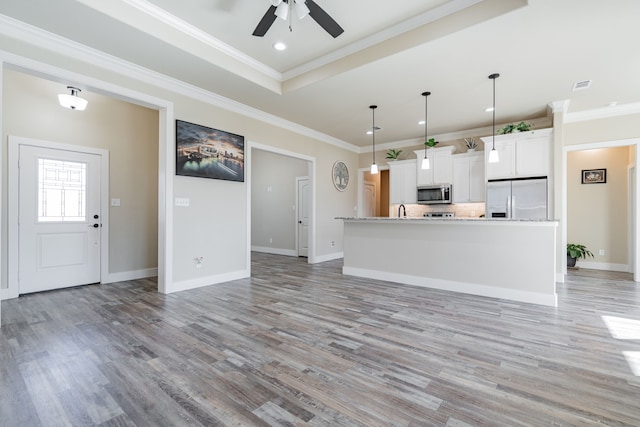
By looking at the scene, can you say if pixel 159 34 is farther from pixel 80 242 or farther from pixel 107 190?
pixel 80 242

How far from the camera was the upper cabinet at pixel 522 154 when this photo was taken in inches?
200

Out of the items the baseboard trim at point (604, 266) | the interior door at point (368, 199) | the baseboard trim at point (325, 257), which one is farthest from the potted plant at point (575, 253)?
the baseboard trim at point (325, 257)

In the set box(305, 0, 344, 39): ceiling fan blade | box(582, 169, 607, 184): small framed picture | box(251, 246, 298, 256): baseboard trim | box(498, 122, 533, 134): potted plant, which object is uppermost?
box(305, 0, 344, 39): ceiling fan blade

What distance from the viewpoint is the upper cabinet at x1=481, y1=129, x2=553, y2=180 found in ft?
16.7

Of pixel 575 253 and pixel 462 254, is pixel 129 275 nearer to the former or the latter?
pixel 462 254

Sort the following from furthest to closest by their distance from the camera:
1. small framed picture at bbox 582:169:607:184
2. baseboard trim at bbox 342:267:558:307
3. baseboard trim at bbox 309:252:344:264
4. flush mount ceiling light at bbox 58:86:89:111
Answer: baseboard trim at bbox 309:252:344:264 → small framed picture at bbox 582:169:607:184 → flush mount ceiling light at bbox 58:86:89:111 → baseboard trim at bbox 342:267:558:307

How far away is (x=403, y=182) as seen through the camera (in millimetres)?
7016

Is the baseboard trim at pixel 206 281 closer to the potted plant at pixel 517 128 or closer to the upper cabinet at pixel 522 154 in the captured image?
the upper cabinet at pixel 522 154

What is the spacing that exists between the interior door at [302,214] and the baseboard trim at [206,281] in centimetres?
273

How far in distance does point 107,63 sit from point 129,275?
3227 mm

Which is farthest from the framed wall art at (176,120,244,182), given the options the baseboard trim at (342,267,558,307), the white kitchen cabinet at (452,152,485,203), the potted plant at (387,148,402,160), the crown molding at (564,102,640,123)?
the crown molding at (564,102,640,123)

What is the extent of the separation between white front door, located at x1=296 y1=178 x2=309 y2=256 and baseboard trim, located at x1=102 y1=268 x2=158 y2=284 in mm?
3534

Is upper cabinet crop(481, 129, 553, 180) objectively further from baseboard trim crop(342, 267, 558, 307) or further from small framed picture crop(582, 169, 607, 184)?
baseboard trim crop(342, 267, 558, 307)

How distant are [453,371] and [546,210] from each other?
4.43m
